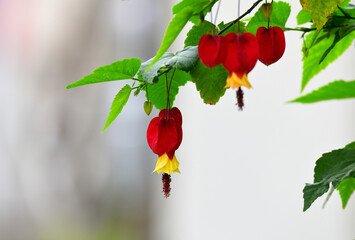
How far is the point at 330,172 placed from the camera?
0.29 m

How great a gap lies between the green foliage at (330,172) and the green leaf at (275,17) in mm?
98

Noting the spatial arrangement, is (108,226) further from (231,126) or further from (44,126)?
(231,126)

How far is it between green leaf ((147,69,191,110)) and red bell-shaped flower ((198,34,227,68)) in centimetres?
8

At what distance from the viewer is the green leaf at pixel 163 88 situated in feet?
1.01

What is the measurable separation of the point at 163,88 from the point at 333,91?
12 centimetres

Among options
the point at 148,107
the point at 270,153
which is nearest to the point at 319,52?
the point at 148,107

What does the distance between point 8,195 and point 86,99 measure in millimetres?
398

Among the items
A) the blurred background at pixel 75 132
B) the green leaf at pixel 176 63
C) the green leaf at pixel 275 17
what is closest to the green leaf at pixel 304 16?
the green leaf at pixel 275 17

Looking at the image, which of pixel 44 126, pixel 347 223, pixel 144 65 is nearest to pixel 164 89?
pixel 144 65

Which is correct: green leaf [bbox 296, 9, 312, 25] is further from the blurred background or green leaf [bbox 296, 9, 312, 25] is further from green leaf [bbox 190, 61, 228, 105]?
the blurred background

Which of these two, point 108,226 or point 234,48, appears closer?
point 234,48

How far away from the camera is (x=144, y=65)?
0.94 feet

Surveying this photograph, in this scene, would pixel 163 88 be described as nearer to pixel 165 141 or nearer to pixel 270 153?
pixel 165 141

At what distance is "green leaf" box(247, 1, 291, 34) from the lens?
12.8 inches
